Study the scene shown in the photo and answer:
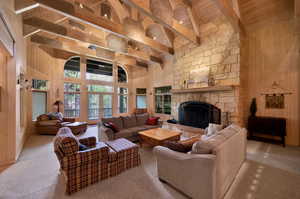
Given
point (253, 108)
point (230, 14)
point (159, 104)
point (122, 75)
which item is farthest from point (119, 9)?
point (253, 108)

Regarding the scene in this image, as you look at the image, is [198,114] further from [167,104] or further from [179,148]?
[179,148]

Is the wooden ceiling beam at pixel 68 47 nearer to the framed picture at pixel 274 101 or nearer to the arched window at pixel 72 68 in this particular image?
the arched window at pixel 72 68

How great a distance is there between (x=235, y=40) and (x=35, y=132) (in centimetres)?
868

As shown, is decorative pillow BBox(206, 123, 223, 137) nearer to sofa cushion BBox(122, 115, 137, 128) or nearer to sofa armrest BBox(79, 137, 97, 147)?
sofa cushion BBox(122, 115, 137, 128)

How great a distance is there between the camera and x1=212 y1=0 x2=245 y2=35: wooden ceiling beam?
3331 millimetres

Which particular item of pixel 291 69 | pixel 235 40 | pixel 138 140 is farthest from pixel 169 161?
pixel 291 69

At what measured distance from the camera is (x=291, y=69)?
4.02 metres

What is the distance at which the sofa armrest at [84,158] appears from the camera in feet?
6.22

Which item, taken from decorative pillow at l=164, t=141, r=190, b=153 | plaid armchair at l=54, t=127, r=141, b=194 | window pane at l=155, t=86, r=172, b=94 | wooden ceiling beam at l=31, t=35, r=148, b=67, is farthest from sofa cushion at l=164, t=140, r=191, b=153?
wooden ceiling beam at l=31, t=35, r=148, b=67

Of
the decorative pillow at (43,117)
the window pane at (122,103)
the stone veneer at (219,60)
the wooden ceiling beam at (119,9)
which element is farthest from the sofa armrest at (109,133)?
the window pane at (122,103)

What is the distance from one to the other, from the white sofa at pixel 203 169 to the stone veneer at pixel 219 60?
2.59 m

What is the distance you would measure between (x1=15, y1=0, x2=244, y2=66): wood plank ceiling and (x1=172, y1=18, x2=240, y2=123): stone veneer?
0.41 metres

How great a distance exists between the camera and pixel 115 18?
5.98 metres

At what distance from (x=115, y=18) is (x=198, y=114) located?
5904 millimetres
